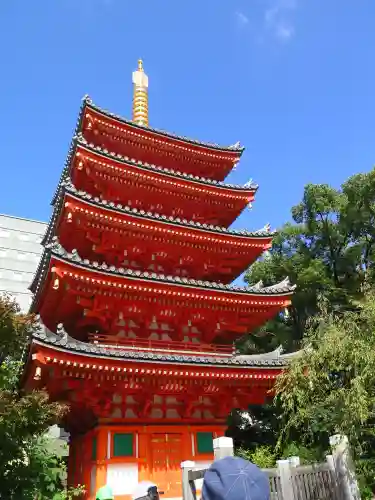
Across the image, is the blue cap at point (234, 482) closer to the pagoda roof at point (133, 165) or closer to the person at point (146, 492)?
the person at point (146, 492)

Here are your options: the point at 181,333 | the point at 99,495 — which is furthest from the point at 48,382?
the point at 99,495

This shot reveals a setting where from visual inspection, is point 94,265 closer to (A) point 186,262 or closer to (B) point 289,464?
(A) point 186,262

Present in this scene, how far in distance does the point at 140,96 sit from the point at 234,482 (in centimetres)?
2197

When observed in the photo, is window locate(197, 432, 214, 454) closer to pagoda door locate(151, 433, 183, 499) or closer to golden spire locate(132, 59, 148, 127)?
pagoda door locate(151, 433, 183, 499)

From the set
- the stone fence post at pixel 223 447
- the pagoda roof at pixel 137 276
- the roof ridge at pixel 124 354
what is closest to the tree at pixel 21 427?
the roof ridge at pixel 124 354

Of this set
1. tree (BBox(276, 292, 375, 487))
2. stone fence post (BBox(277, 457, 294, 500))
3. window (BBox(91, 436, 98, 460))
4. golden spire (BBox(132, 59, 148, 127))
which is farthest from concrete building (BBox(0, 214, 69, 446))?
stone fence post (BBox(277, 457, 294, 500))

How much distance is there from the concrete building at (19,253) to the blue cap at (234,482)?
44094 mm

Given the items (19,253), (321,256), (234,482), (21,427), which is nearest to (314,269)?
(321,256)

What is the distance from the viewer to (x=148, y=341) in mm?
14617

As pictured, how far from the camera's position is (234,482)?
7.54ft

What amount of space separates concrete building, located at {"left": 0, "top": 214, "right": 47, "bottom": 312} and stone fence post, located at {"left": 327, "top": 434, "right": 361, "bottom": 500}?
124 ft

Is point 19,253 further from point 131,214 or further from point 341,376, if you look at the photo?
point 341,376

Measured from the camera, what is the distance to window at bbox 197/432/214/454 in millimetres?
13891

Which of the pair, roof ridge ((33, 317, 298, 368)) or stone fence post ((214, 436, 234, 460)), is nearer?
stone fence post ((214, 436, 234, 460))
